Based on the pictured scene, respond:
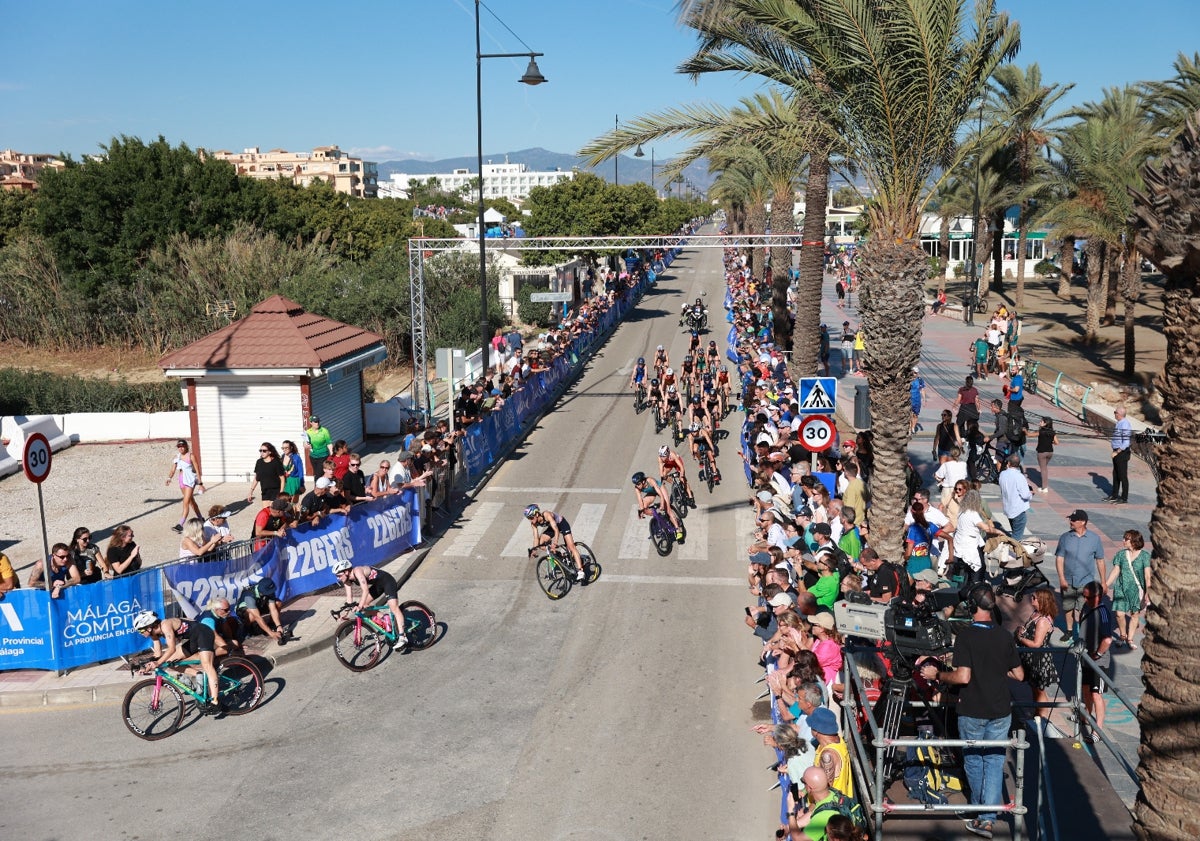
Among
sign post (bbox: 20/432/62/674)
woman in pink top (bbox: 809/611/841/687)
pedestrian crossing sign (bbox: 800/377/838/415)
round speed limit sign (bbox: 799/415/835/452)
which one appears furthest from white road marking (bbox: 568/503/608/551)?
sign post (bbox: 20/432/62/674)

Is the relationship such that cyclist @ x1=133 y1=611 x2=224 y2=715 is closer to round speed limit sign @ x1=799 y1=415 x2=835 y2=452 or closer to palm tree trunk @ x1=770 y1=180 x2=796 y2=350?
round speed limit sign @ x1=799 y1=415 x2=835 y2=452

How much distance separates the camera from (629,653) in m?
12.9

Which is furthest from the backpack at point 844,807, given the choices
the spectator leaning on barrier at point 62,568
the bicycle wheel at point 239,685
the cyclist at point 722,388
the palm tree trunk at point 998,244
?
the palm tree trunk at point 998,244

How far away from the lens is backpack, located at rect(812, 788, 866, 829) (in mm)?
7223

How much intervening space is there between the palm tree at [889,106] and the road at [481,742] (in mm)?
3672

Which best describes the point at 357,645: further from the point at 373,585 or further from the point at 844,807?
the point at 844,807

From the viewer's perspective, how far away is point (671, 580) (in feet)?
51.2

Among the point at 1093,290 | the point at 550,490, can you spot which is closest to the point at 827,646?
the point at 550,490

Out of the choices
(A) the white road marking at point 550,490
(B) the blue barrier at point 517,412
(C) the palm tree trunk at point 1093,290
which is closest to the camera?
(A) the white road marking at point 550,490

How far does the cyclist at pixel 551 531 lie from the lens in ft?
48.4

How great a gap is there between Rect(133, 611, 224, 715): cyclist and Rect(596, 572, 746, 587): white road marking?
6021 millimetres

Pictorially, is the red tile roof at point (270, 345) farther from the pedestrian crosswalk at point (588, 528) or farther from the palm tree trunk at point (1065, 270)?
the palm tree trunk at point (1065, 270)

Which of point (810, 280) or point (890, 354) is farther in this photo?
point (810, 280)

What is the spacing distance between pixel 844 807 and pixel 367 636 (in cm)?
705
